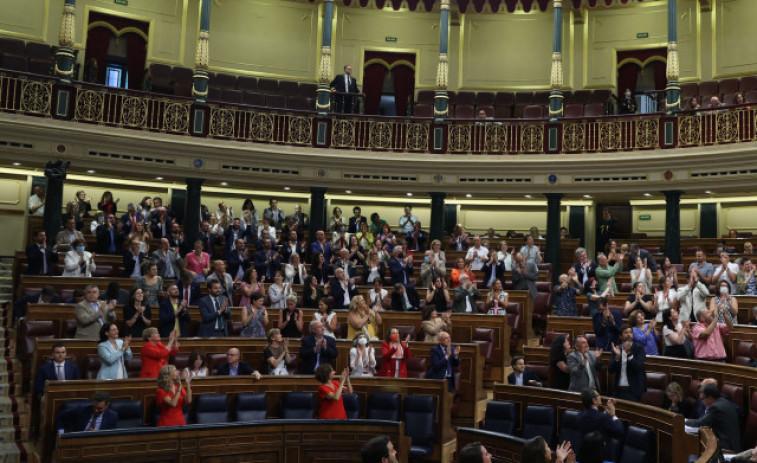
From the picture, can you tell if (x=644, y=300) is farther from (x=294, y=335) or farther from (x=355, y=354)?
(x=294, y=335)

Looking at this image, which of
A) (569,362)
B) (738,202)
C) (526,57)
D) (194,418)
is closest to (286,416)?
(194,418)

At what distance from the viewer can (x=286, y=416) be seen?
7.66 m

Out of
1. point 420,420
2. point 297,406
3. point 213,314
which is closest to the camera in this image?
point 297,406

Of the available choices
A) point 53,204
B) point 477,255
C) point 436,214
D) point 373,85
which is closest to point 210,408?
point 477,255

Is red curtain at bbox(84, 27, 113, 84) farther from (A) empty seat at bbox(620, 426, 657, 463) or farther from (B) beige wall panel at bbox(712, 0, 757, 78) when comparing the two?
(A) empty seat at bbox(620, 426, 657, 463)

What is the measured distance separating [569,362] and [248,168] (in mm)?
8914

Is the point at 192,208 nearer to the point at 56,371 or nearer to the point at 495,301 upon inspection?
the point at 495,301

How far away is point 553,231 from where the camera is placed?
1502 centimetres

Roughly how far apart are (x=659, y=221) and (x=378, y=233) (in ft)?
20.0

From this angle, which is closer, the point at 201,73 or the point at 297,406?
the point at 297,406

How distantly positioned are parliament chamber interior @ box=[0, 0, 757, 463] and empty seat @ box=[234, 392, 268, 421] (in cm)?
2

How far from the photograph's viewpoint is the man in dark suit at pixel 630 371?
766cm

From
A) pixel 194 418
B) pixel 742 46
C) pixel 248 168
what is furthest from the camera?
pixel 742 46

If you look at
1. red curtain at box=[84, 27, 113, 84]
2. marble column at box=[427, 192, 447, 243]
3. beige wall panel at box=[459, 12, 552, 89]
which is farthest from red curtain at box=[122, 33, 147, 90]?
beige wall panel at box=[459, 12, 552, 89]
